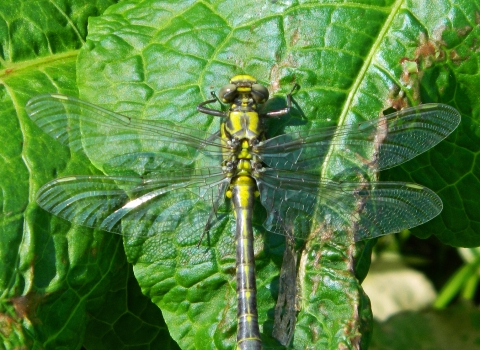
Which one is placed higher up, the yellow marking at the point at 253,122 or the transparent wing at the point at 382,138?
the yellow marking at the point at 253,122

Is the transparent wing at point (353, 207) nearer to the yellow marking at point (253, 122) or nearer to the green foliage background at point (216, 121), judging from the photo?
the green foliage background at point (216, 121)

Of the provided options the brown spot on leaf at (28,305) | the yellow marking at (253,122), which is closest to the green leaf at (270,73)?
the yellow marking at (253,122)

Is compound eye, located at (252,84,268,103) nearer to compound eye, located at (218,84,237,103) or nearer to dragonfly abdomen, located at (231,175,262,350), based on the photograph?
compound eye, located at (218,84,237,103)

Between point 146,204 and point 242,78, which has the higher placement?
point 242,78

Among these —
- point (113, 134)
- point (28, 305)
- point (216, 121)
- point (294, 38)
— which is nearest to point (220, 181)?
point (216, 121)

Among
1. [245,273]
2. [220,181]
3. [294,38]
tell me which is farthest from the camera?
[220,181]

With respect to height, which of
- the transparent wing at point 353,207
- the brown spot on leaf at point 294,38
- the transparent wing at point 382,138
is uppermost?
the brown spot on leaf at point 294,38

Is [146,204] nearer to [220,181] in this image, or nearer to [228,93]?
[220,181]

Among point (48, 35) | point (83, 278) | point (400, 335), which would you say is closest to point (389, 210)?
point (83, 278)
